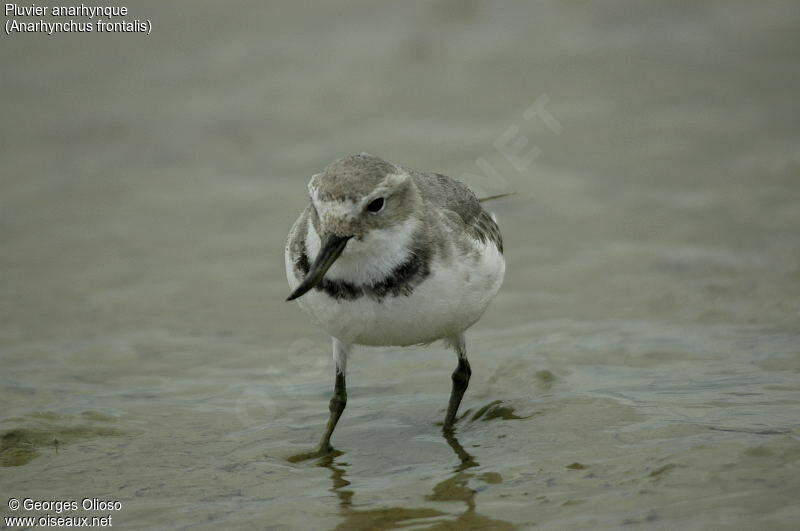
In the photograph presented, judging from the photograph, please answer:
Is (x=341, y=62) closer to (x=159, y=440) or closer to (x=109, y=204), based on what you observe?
(x=109, y=204)

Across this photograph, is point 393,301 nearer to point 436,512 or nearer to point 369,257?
point 369,257

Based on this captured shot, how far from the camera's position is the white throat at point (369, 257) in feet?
21.6

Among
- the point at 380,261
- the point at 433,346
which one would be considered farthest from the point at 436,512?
the point at 433,346

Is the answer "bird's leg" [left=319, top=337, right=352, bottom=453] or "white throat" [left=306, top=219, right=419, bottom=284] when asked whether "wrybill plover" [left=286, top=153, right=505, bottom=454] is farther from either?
"bird's leg" [left=319, top=337, right=352, bottom=453]

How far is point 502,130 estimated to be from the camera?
1330cm

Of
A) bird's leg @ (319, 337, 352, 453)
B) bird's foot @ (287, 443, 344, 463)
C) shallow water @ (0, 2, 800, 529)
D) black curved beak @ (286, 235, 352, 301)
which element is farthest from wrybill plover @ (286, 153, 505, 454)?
shallow water @ (0, 2, 800, 529)

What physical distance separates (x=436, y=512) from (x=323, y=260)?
5.26 feet

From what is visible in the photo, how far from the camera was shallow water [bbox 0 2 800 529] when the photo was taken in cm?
677

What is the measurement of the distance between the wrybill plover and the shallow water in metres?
1.01

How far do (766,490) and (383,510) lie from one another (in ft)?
7.07

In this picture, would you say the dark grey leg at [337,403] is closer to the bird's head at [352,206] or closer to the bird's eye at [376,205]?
the bird's head at [352,206]

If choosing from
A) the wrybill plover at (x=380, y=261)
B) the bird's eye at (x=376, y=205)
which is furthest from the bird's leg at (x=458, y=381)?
the bird's eye at (x=376, y=205)

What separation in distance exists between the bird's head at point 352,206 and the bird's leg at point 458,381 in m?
1.46

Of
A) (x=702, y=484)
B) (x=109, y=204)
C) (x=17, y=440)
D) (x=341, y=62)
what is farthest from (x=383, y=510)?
(x=341, y=62)
